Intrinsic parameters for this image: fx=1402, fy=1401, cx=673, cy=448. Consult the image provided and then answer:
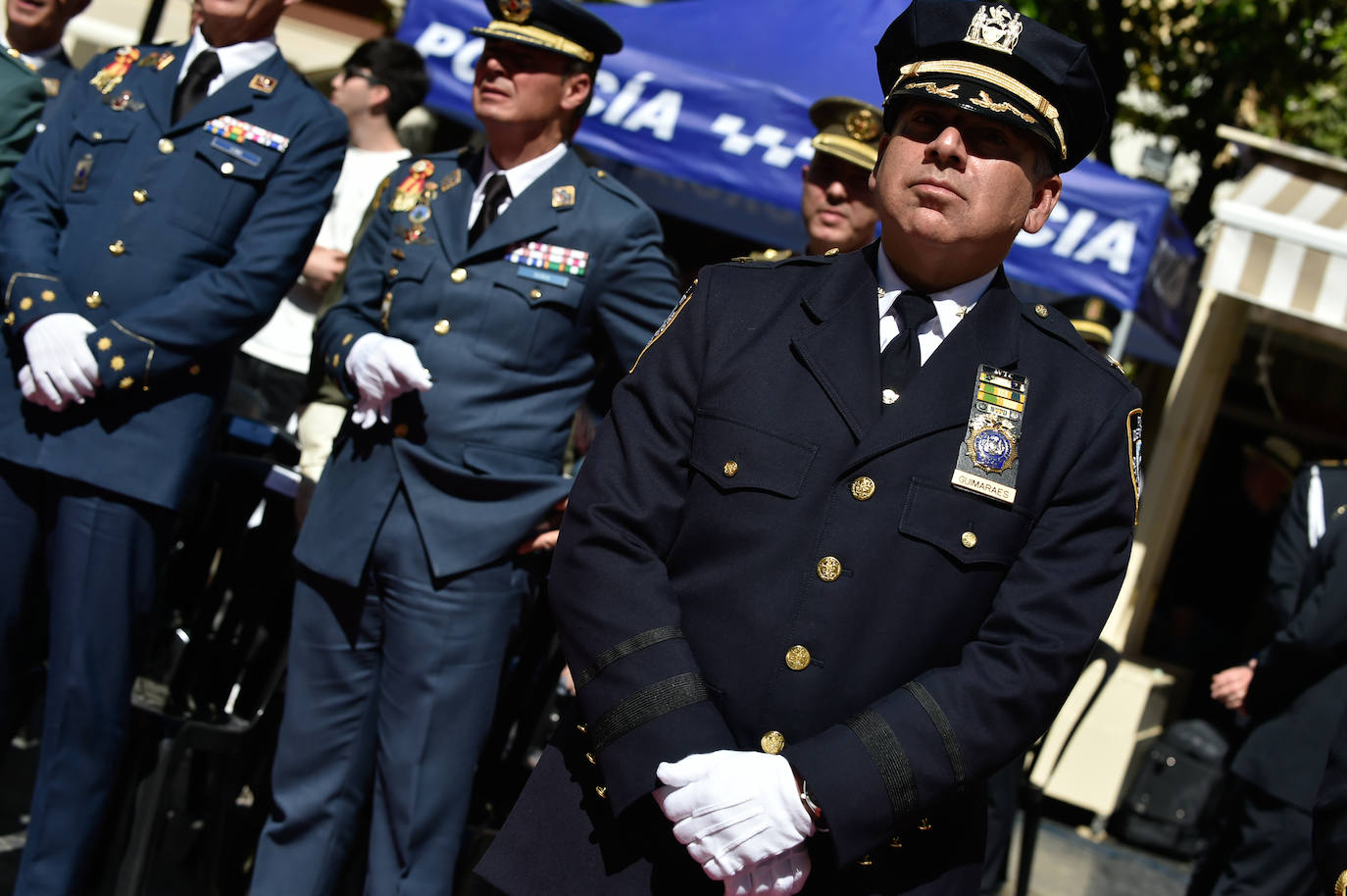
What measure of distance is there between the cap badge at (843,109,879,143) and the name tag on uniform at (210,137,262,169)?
168 centimetres

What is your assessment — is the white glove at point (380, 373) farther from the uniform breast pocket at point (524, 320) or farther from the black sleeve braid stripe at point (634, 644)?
the black sleeve braid stripe at point (634, 644)

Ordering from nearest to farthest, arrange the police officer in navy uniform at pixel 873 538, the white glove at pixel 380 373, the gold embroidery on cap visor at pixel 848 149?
the police officer in navy uniform at pixel 873 538 < the white glove at pixel 380 373 < the gold embroidery on cap visor at pixel 848 149

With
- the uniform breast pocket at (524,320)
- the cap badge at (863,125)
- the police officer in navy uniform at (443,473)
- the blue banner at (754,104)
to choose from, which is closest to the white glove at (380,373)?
the police officer in navy uniform at (443,473)

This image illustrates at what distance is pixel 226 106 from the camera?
3.34 m

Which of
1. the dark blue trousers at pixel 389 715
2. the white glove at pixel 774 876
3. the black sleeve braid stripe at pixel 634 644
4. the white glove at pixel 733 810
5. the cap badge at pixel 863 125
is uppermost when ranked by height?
the cap badge at pixel 863 125

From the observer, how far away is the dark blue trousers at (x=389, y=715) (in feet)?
10.1

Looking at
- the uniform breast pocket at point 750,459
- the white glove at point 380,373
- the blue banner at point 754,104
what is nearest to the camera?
the uniform breast pocket at point 750,459

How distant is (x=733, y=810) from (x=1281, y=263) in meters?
4.81

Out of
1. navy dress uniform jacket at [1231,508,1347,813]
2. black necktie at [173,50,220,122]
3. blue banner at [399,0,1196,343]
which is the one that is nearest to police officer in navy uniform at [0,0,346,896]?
black necktie at [173,50,220,122]

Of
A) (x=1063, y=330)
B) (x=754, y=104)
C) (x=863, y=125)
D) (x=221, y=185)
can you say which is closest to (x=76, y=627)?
(x=221, y=185)

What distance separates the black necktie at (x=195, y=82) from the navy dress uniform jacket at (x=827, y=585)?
5.90ft

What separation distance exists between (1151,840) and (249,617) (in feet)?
15.5

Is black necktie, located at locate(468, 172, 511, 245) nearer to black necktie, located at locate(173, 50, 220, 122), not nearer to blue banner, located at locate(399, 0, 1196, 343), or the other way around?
black necktie, located at locate(173, 50, 220, 122)

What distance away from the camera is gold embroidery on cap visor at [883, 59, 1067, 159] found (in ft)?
6.89
